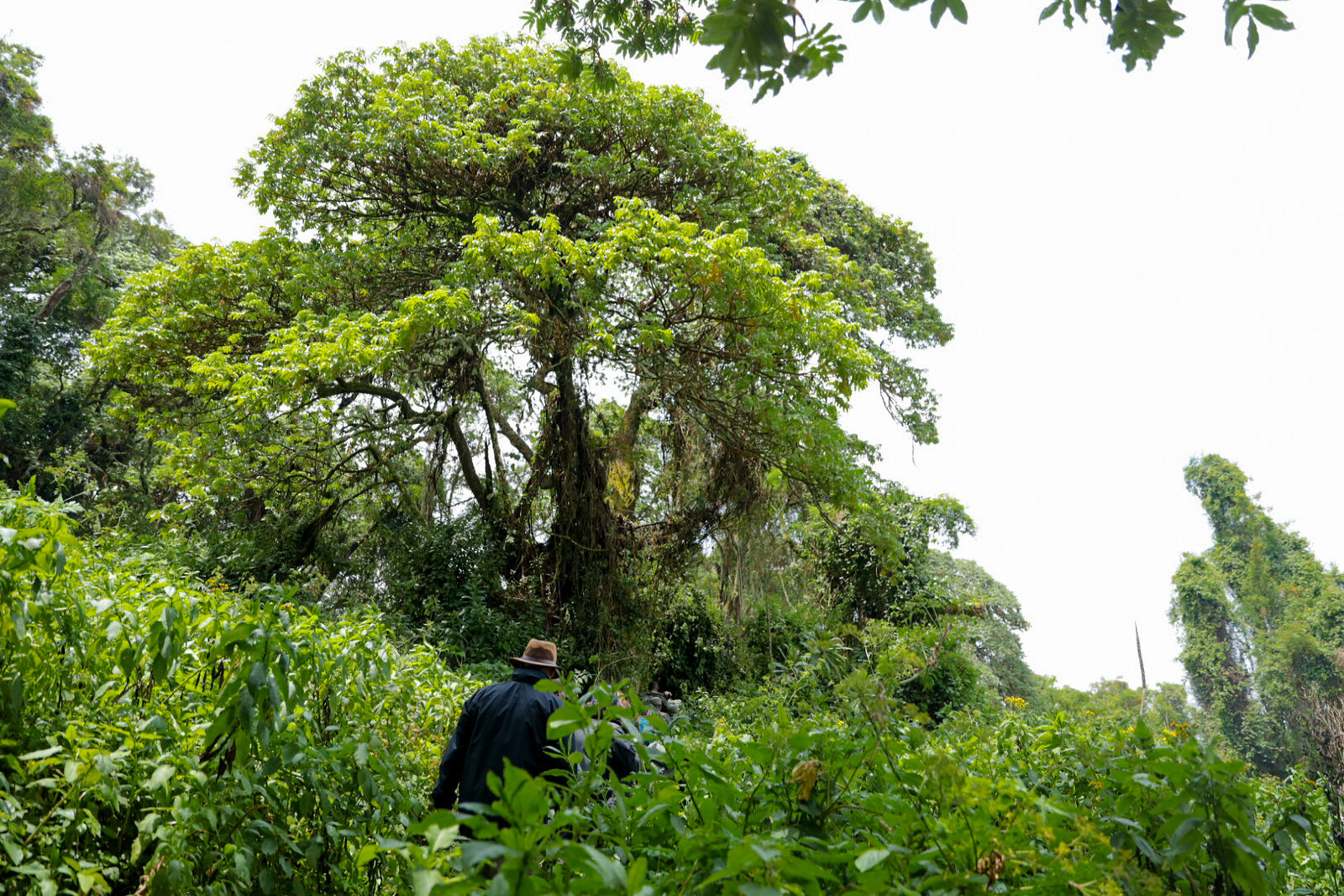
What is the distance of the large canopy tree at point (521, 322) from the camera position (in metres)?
7.94

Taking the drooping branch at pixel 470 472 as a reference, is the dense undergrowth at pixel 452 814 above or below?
below

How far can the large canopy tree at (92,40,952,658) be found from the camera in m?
7.94

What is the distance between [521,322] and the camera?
816 centimetres

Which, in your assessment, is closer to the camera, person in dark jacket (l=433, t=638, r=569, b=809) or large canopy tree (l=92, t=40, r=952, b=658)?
person in dark jacket (l=433, t=638, r=569, b=809)

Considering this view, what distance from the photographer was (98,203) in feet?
54.4

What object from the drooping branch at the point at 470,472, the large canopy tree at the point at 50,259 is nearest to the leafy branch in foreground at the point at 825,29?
the drooping branch at the point at 470,472

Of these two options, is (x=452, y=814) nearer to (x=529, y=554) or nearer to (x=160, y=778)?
(x=160, y=778)

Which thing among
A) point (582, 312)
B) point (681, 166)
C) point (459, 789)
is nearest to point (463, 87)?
point (681, 166)

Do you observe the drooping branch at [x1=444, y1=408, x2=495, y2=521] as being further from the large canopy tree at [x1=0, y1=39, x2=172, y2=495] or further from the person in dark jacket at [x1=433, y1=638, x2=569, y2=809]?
the large canopy tree at [x1=0, y1=39, x2=172, y2=495]

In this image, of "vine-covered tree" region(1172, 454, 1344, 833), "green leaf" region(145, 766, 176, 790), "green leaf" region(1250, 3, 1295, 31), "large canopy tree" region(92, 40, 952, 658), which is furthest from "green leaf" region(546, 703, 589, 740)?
"vine-covered tree" region(1172, 454, 1344, 833)

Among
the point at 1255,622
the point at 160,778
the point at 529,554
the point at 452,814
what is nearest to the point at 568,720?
the point at 452,814

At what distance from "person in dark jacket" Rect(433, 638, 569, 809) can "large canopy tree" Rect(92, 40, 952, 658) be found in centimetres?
508

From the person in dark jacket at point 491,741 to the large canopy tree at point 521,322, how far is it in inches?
200

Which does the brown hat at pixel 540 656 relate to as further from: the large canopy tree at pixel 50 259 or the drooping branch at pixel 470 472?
the large canopy tree at pixel 50 259
